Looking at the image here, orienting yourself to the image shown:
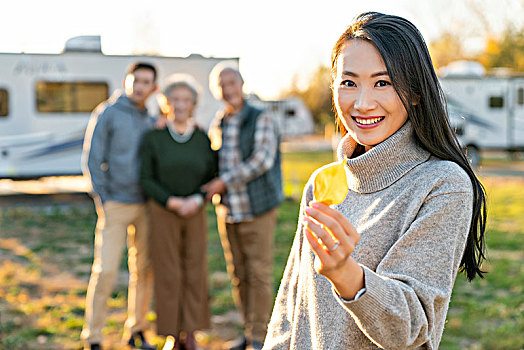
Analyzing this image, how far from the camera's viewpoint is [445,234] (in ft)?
3.99

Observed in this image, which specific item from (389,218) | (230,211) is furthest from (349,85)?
(230,211)

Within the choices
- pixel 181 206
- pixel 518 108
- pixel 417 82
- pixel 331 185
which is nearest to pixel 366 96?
pixel 417 82

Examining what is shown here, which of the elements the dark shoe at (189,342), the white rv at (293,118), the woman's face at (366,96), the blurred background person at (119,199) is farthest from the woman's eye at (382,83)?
the white rv at (293,118)

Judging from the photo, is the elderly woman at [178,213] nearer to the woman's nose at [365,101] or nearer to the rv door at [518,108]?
the woman's nose at [365,101]

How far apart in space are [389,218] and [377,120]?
0.72 feet

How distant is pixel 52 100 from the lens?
11.3 m

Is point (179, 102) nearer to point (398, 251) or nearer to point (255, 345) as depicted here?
point (255, 345)

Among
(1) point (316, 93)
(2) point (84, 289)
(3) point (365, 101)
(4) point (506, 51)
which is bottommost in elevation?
(2) point (84, 289)

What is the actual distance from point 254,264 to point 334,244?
290 centimetres

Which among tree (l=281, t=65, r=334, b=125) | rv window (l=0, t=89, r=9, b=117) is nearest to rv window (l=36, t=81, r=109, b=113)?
rv window (l=0, t=89, r=9, b=117)

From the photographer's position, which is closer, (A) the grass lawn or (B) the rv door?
(A) the grass lawn

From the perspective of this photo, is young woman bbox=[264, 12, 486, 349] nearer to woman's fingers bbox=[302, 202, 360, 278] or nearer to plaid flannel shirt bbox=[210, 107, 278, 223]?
woman's fingers bbox=[302, 202, 360, 278]

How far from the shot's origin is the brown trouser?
12.6 ft

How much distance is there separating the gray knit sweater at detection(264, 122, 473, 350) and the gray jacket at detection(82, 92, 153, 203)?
8.63 feet
